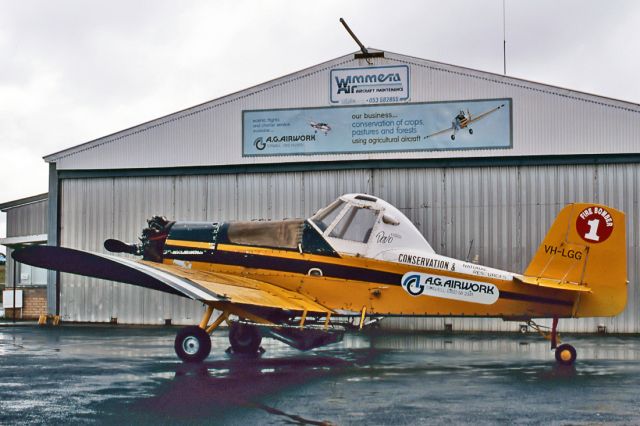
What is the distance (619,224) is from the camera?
1330 centimetres

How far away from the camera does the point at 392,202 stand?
22109mm

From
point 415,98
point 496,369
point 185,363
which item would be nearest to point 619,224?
point 496,369

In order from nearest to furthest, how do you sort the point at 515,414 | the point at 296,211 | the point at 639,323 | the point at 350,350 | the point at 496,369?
the point at 515,414 → the point at 496,369 → the point at 350,350 → the point at 639,323 → the point at 296,211

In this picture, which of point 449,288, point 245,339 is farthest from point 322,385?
point 245,339

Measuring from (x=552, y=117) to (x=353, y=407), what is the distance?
1406 centimetres

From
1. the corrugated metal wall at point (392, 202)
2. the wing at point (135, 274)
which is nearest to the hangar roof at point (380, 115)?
the corrugated metal wall at point (392, 202)

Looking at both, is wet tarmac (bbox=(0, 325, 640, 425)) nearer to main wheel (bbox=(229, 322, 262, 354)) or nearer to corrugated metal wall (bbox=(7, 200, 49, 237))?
main wheel (bbox=(229, 322, 262, 354))

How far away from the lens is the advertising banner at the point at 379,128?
21594mm

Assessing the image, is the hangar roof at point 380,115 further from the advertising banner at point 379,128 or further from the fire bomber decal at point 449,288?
the fire bomber decal at point 449,288

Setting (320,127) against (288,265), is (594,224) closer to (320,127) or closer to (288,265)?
(288,265)

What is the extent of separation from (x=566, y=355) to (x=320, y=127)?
11.0 metres

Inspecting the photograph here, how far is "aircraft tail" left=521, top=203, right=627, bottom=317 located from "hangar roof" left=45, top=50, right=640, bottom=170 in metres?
8.05

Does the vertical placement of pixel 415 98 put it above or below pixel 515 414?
above

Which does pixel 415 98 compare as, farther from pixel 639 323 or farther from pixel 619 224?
pixel 619 224
